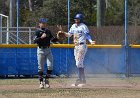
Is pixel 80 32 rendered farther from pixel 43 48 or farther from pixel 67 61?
pixel 67 61

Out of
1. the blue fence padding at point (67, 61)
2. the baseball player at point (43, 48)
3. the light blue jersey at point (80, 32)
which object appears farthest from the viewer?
the blue fence padding at point (67, 61)

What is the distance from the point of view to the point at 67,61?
19.6m

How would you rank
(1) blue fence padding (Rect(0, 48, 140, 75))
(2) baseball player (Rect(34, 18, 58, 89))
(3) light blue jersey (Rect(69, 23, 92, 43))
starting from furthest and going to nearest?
(1) blue fence padding (Rect(0, 48, 140, 75)), (3) light blue jersey (Rect(69, 23, 92, 43)), (2) baseball player (Rect(34, 18, 58, 89))

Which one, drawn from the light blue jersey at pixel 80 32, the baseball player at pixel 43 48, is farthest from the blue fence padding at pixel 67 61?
the baseball player at pixel 43 48

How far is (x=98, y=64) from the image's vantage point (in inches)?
779

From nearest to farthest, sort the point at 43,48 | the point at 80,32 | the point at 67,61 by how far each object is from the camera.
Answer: the point at 43,48, the point at 80,32, the point at 67,61

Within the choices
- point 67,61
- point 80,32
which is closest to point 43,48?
point 80,32

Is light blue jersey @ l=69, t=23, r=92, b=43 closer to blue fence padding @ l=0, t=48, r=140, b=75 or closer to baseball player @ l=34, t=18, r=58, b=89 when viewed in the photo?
baseball player @ l=34, t=18, r=58, b=89

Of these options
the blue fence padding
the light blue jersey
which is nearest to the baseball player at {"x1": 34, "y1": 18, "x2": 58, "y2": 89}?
the light blue jersey

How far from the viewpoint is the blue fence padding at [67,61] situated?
19.3 m

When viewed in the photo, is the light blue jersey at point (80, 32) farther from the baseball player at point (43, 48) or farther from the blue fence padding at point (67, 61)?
the blue fence padding at point (67, 61)

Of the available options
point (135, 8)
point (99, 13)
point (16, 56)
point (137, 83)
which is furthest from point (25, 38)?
point (135, 8)

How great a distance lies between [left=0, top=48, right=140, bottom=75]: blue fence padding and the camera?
1930cm

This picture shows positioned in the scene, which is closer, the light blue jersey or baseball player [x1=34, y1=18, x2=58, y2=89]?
baseball player [x1=34, y1=18, x2=58, y2=89]
